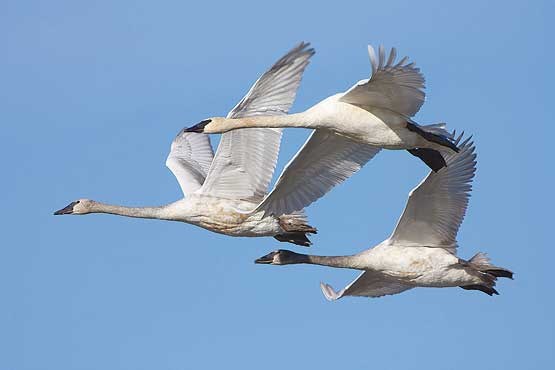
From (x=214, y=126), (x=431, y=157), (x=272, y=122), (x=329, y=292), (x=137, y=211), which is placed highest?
(x=214, y=126)

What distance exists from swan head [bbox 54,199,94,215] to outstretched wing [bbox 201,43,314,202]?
283 cm

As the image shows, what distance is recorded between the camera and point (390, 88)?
22531mm

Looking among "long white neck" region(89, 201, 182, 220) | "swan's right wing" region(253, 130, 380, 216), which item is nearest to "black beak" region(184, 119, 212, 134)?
"swan's right wing" region(253, 130, 380, 216)

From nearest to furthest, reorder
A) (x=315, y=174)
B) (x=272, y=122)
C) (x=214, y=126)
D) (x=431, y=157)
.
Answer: (x=431, y=157)
(x=272, y=122)
(x=214, y=126)
(x=315, y=174)

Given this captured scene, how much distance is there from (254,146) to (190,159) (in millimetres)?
3612

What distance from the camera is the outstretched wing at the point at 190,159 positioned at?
28.9 meters

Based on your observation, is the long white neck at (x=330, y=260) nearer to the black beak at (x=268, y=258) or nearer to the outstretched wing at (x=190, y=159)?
the black beak at (x=268, y=258)

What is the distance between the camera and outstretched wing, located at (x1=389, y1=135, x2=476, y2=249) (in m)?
25.0

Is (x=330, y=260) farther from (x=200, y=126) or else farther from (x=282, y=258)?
(x=200, y=126)

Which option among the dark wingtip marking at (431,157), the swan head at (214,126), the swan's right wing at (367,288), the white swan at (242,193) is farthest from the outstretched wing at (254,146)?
the dark wingtip marking at (431,157)

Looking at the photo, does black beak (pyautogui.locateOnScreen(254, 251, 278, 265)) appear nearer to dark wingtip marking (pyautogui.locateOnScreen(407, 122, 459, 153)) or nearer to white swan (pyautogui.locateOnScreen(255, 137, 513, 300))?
white swan (pyautogui.locateOnScreen(255, 137, 513, 300))

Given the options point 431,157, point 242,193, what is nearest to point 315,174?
point 242,193

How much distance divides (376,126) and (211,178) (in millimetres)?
4547

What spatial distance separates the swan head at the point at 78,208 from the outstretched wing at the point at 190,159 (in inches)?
65.4
